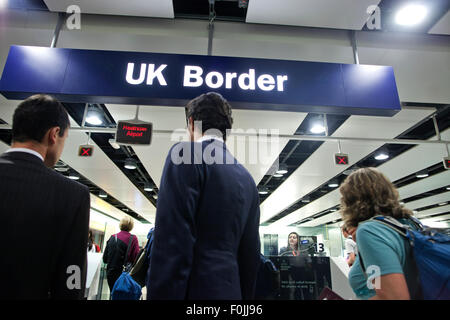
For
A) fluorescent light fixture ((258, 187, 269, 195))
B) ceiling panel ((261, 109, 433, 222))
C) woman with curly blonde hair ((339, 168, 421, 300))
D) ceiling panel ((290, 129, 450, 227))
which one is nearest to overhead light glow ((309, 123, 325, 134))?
ceiling panel ((261, 109, 433, 222))

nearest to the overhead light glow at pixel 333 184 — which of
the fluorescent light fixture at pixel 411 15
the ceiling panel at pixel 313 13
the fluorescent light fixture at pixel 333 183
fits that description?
the fluorescent light fixture at pixel 333 183

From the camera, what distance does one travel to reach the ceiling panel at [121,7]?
8.34 ft

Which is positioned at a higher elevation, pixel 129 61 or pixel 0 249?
pixel 129 61

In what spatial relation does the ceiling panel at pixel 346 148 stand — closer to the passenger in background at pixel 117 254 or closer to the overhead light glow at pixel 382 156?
the overhead light glow at pixel 382 156

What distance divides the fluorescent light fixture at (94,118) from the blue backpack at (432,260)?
17.9ft

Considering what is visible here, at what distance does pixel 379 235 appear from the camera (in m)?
1.02

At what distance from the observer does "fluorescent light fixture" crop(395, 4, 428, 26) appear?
259 centimetres

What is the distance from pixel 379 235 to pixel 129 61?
2.35 meters

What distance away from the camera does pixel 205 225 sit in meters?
0.89

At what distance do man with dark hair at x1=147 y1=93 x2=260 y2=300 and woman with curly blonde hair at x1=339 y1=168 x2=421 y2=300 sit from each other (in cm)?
45
